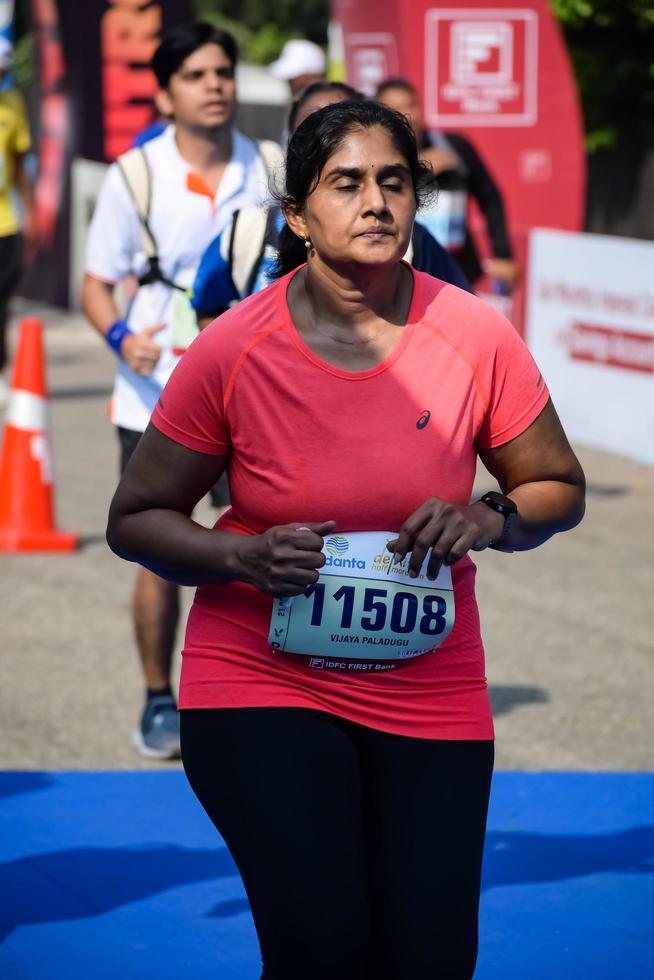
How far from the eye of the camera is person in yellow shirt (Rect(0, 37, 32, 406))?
11.6 metres

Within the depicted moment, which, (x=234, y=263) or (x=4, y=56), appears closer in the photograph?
(x=234, y=263)

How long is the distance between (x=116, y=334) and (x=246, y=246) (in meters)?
0.91

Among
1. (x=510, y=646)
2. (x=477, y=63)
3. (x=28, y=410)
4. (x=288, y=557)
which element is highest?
(x=288, y=557)

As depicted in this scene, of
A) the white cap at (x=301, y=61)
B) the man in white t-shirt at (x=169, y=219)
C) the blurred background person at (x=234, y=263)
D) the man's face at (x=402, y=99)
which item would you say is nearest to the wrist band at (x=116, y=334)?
the man in white t-shirt at (x=169, y=219)

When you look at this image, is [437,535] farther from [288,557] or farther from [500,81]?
[500,81]

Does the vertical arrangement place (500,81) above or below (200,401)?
below

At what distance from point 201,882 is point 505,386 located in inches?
74.6

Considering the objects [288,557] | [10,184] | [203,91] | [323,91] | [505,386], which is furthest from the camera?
[10,184]

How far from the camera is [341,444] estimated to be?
112 inches

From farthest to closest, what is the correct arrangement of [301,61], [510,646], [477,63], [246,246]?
1. [477,63]
2. [301,61]
3. [510,646]
4. [246,246]

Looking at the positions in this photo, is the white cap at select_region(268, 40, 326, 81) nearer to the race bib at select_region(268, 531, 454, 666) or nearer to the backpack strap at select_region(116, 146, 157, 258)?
the backpack strap at select_region(116, 146, 157, 258)

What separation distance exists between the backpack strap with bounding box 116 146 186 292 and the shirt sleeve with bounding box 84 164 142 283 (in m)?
0.02

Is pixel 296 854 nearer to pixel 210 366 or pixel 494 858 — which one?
pixel 210 366

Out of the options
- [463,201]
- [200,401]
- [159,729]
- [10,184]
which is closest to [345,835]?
[200,401]
